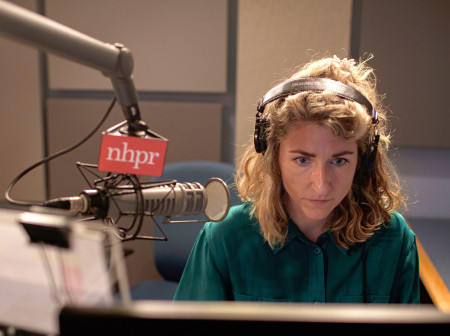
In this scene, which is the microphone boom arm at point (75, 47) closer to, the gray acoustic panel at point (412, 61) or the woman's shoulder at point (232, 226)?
the woman's shoulder at point (232, 226)

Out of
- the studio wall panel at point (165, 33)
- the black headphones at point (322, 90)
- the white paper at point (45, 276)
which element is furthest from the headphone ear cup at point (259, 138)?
the studio wall panel at point (165, 33)

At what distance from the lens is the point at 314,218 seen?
3.09 ft

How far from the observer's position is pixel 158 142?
510mm

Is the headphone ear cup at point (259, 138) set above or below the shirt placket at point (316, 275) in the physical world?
above

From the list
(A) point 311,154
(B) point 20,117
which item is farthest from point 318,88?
(B) point 20,117

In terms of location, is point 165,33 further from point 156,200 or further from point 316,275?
point 156,200

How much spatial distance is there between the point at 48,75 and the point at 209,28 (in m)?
0.85

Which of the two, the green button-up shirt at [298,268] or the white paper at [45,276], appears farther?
the green button-up shirt at [298,268]

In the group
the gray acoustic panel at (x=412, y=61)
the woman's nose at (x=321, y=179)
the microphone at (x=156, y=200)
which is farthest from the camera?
the gray acoustic panel at (x=412, y=61)

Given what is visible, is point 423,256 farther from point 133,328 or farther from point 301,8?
point 133,328

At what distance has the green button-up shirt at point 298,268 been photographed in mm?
965

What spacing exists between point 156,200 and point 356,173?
1.98 ft

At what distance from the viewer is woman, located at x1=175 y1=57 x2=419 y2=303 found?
0.88 m

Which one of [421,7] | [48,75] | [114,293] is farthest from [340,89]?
[48,75]
